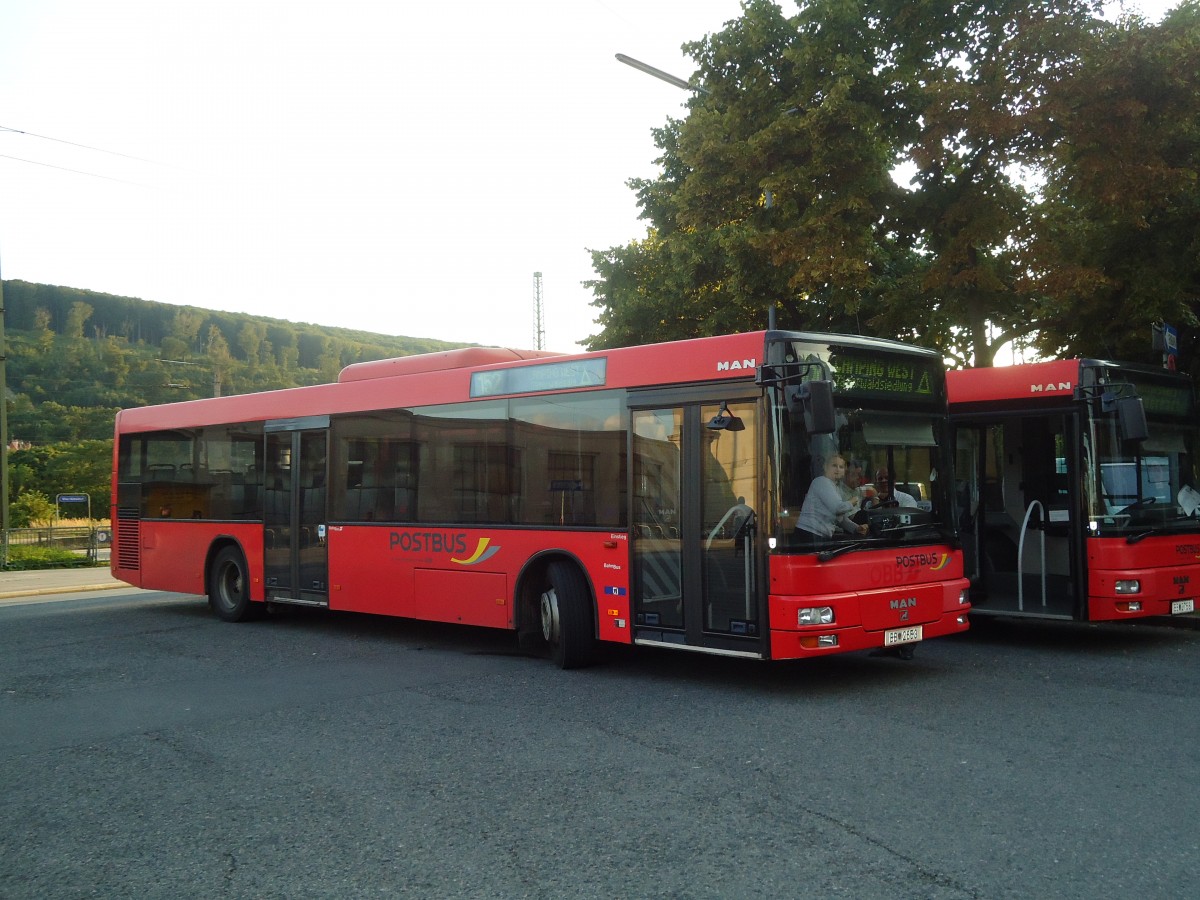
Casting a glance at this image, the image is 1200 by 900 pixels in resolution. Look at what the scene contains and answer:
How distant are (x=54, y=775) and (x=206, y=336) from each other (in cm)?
9840

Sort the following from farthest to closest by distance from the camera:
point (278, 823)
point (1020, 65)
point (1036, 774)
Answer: point (1020, 65)
point (1036, 774)
point (278, 823)

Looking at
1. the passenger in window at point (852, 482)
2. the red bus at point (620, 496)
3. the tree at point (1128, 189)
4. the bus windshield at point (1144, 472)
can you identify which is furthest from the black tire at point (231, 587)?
the tree at point (1128, 189)

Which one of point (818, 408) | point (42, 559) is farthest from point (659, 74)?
point (42, 559)

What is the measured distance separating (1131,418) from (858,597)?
369cm

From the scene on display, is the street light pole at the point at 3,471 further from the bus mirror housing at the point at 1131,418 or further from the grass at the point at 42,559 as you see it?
the bus mirror housing at the point at 1131,418

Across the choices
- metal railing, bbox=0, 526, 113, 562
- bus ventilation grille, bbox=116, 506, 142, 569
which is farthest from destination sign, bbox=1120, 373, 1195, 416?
metal railing, bbox=0, 526, 113, 562

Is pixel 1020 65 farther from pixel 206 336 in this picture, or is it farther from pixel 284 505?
pixel 206 336

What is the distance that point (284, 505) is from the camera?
1366 cm

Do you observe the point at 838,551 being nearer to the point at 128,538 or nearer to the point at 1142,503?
the point at 1142,503

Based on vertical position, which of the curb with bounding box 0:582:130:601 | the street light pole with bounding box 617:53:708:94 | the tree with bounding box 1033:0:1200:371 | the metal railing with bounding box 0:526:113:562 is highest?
the street light pole with bounding box 617:53:708:94

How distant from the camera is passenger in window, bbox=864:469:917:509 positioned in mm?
8812

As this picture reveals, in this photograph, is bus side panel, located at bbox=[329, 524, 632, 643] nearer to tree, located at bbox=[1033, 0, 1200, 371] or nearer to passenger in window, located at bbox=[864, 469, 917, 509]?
passenger in window, located at bbox=[864, 469, 917, 509]

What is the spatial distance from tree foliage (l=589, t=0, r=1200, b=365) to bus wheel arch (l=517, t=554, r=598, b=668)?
23.1 feet

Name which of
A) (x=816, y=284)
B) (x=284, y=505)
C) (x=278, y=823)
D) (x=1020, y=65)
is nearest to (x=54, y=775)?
(x=278, y=823)
